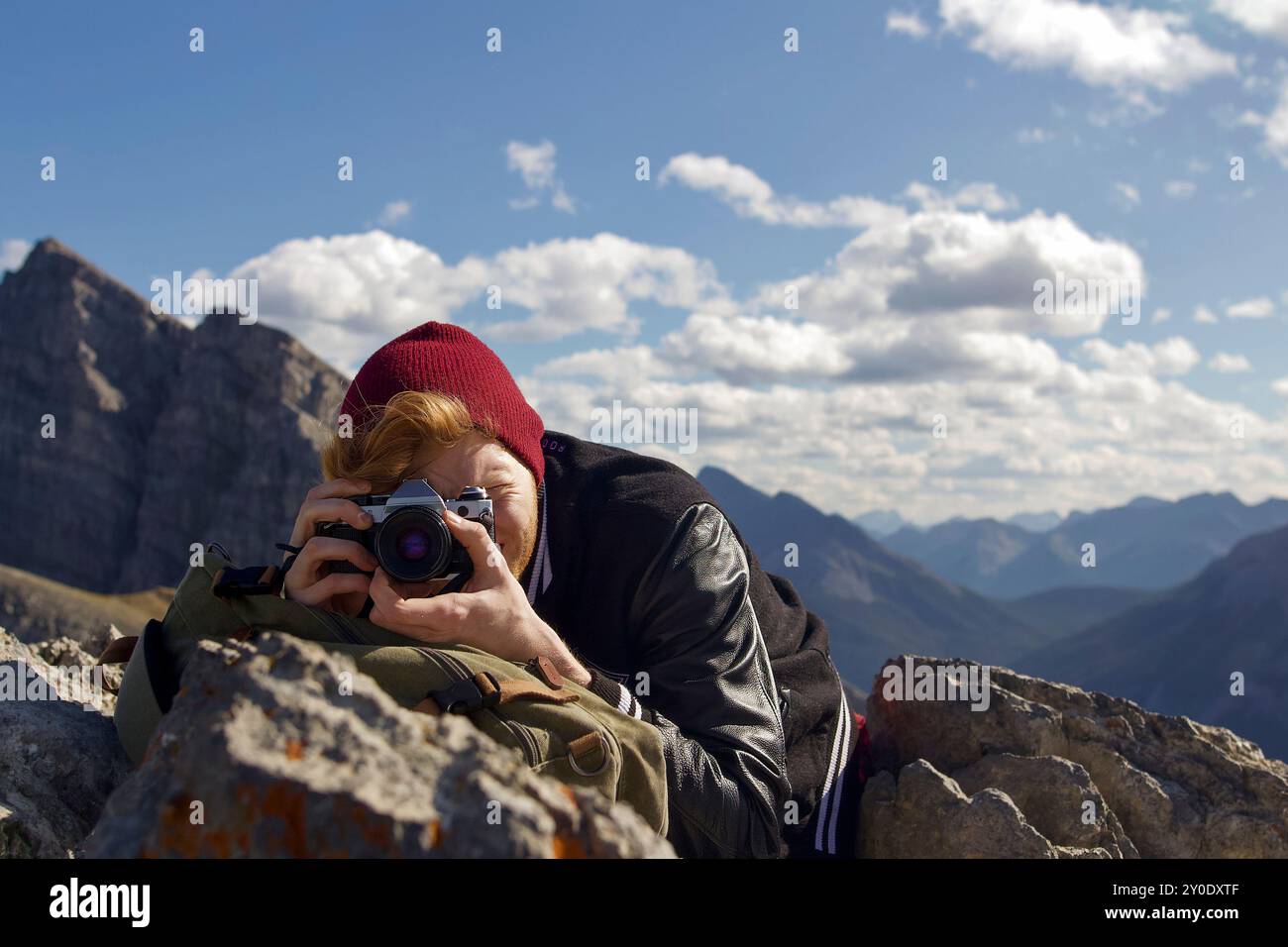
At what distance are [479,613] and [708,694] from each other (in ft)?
2.88

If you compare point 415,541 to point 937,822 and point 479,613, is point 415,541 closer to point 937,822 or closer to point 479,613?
point 479,613

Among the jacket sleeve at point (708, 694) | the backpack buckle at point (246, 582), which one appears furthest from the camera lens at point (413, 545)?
the jacket sleeve at point (708, 694)

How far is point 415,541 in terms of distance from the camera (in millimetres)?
2723

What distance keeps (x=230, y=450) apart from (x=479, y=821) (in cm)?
9044

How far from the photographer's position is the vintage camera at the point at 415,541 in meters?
2.70

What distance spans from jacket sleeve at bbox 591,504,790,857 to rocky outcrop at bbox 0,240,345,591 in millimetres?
81193

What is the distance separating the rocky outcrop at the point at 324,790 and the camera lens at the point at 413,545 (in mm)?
774

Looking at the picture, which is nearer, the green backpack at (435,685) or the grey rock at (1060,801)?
the green backpack at (435,685)

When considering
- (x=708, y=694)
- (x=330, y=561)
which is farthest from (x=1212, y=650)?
(x=330, y=561)

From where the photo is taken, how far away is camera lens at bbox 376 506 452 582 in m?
2.70

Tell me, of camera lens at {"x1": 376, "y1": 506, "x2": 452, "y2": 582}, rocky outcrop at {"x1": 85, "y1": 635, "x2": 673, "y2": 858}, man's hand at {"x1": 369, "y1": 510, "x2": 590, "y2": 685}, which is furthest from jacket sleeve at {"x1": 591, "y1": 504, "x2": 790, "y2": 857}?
rocky outcrop at {"x1": 85, "y1": 635, "x2": 673, "y2": 858}

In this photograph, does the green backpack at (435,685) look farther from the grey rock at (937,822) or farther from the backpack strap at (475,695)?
the grey rock at (937,822)
